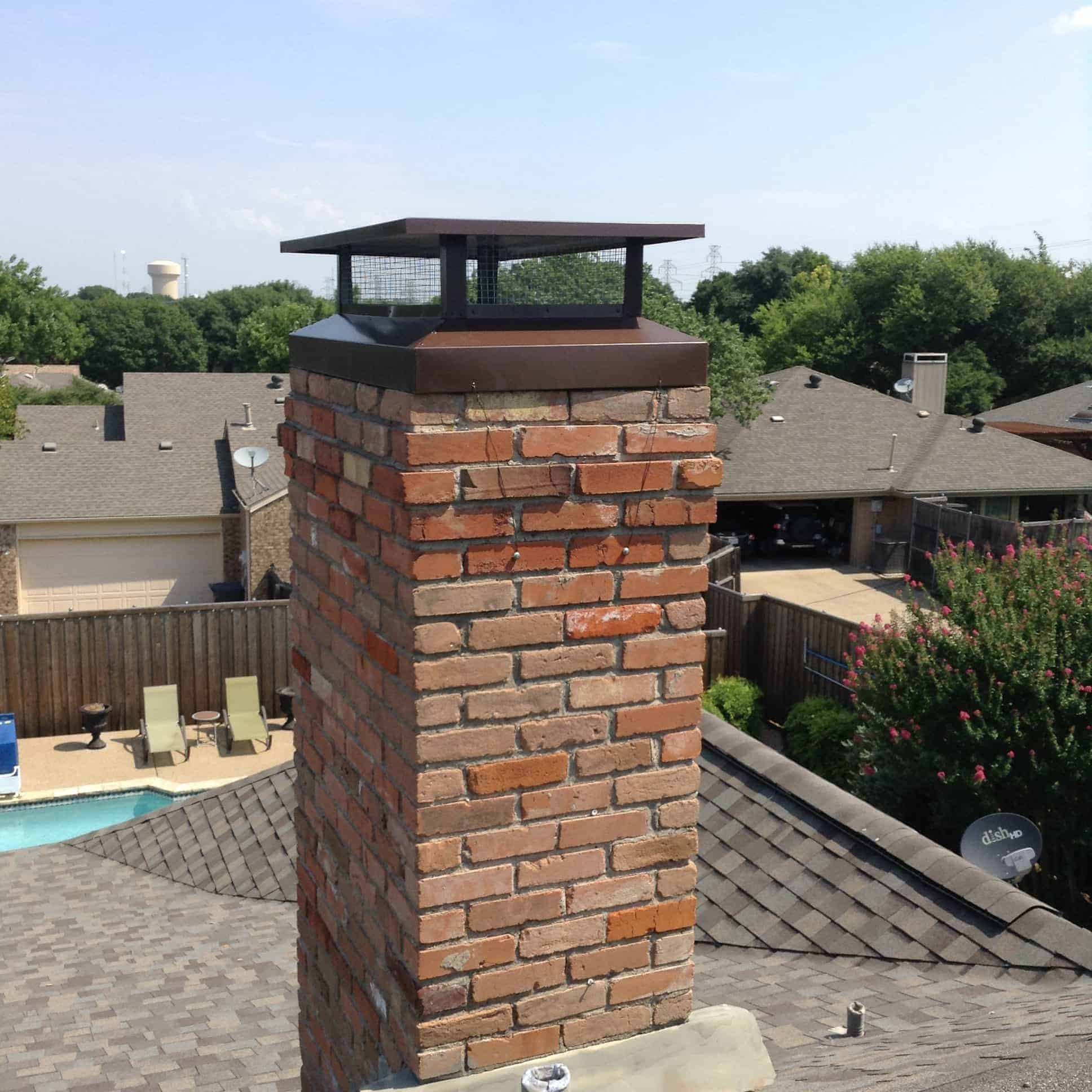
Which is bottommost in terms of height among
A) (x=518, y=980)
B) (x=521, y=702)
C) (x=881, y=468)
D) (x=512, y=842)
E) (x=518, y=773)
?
(x=881, y=468)

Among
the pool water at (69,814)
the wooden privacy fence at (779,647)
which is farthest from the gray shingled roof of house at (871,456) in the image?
the pool water at (69,814)

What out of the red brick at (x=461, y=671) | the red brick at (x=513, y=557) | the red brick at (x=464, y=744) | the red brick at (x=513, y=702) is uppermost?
the red brick at (x=513, y=557)

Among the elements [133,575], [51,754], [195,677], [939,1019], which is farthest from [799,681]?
[133,575]

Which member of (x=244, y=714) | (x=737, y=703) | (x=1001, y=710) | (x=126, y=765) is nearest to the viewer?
(x=1001, y=710)

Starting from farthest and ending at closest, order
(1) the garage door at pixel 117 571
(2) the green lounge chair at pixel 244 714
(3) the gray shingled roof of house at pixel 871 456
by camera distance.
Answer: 1. (3) the gray shingled roof of house at pixel 871 456
2. (1) the garage door at pixel 117 571
3. (2) the green lounge chair at pixel 244 714

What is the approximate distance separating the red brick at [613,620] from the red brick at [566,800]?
1.14 ft

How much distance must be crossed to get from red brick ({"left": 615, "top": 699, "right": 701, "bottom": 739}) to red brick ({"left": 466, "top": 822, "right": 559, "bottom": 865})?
0.90ft

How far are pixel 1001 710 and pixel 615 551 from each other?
28.6 ft

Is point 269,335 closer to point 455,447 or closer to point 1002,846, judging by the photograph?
point 1002,846

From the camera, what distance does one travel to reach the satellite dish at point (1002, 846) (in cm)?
701

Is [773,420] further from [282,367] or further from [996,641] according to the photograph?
[282,367]

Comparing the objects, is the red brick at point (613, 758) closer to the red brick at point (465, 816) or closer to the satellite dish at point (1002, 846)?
the red brick at point (465, 816)

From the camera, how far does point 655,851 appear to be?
268 cm

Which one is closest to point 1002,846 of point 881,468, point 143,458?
point 143,458
